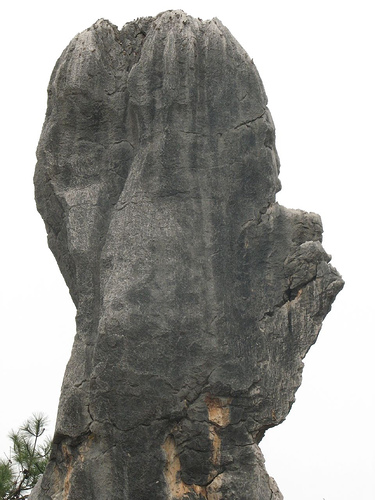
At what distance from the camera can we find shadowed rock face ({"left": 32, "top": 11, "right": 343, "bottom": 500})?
243 inches

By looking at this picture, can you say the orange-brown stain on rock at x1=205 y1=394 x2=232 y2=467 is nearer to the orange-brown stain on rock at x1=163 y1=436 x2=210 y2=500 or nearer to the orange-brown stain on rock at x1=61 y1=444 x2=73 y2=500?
the orange-brown stain on rock at x1=163 y1=436 x2=210 y2=500

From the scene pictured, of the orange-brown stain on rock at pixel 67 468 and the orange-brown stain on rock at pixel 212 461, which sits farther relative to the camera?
the orange-brown stain on rock at pixel 67 468

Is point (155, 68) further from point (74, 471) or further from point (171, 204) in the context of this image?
point (74, 471)

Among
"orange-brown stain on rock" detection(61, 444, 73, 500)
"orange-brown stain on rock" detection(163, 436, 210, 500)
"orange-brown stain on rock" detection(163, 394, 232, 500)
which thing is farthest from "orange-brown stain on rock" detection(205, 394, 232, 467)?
"orange-brown stain on rock" detection(61, 444, 73, 500)

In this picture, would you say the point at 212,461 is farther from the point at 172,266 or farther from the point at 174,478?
the point at 172,266

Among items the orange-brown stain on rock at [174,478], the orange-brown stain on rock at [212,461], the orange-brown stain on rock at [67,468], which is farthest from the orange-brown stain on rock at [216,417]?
the orange-brown stain on rock at [67,468]

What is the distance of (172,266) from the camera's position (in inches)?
248

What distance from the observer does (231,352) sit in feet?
20.6

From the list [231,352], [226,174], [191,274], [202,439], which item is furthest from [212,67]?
[202,439]

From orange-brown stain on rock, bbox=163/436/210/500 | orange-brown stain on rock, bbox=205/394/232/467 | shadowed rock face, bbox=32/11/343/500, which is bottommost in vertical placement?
orange-brown stain on rock, bbox=163/436/210/500

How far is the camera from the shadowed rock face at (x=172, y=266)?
618 cm

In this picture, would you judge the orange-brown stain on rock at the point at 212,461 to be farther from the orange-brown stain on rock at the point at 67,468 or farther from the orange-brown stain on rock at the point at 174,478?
the orange-brown stain on rock at the point at 67,468

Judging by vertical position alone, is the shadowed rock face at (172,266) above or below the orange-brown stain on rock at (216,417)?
above

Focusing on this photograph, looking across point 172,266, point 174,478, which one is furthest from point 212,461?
point 172,266
